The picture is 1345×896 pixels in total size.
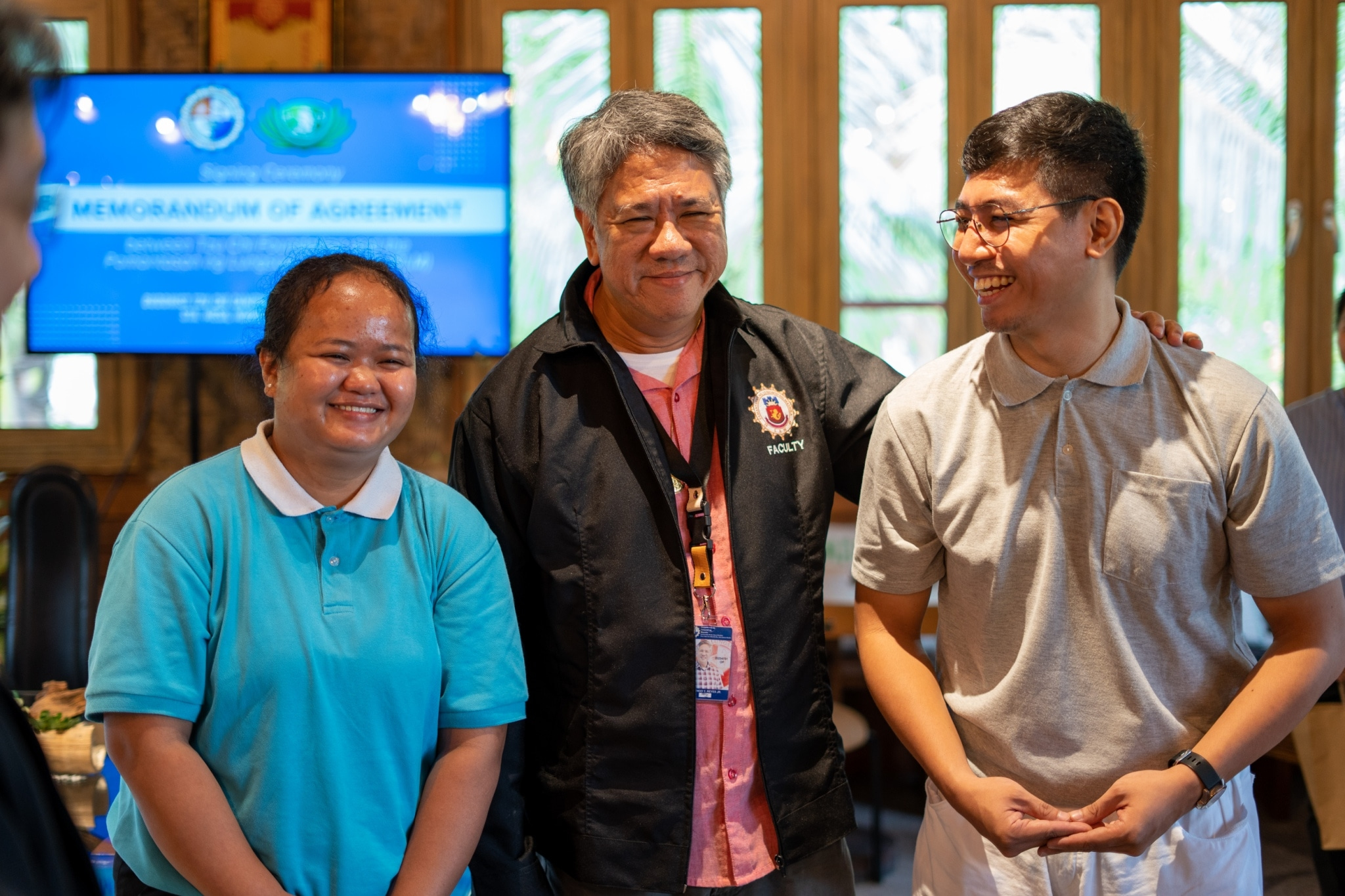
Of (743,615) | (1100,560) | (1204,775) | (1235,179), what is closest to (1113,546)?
(1100,560)

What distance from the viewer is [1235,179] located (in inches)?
152

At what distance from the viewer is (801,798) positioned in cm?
152

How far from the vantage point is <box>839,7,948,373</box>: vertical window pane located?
3893mm

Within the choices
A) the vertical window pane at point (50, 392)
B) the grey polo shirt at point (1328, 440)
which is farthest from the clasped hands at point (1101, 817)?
the vertical window pane at point (50, 392)

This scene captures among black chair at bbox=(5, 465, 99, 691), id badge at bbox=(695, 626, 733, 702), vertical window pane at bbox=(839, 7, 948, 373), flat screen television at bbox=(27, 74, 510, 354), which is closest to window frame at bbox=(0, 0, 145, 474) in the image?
flat screen television at bbox=(27, 74, 510, 354)

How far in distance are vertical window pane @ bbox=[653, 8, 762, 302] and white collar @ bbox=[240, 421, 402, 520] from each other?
8.94 ft

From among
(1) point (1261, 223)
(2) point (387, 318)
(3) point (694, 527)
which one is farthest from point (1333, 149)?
(2) point (387, 318)

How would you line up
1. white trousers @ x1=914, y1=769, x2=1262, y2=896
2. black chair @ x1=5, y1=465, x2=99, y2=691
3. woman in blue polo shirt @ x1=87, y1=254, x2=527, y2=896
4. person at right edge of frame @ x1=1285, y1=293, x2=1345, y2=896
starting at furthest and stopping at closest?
black chair @ x1=5, y1=465, x2=99, y2=691, person at right edge of frame @ x1=1285, y1=293, x2=1345, y2=896, white trousers @ x1=914, y1=769, x2=1262, y2=896, woman in blue polo shirt @ x1=87, y1=254, x2=527, y2=896

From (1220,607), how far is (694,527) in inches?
27.8

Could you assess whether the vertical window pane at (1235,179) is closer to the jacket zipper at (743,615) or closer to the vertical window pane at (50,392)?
the jacket zipper at (743,615)

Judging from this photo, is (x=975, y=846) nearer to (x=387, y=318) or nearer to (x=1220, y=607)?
(x=1220, y=607)

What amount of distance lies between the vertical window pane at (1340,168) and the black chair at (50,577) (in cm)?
423

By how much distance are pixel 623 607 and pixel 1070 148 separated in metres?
0.85

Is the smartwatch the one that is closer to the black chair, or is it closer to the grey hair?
the grey hair
